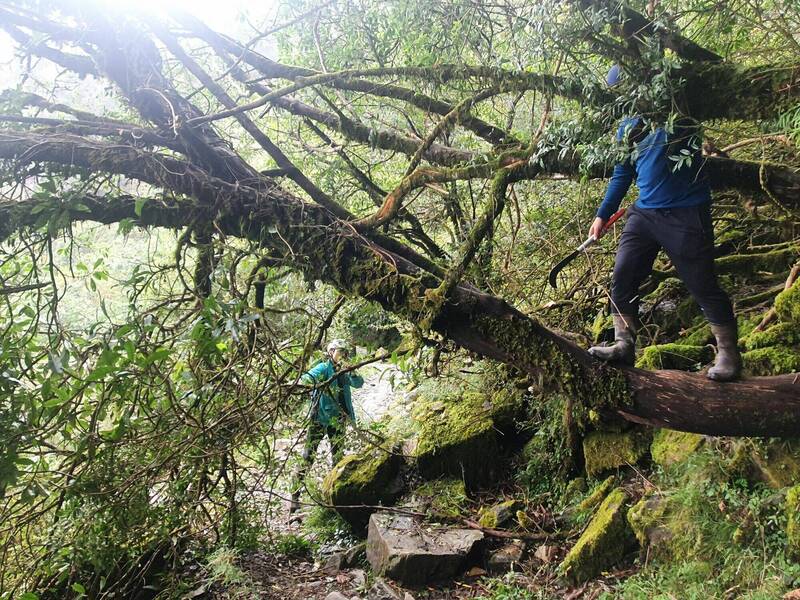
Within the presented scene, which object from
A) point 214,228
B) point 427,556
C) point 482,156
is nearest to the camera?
point 214,228

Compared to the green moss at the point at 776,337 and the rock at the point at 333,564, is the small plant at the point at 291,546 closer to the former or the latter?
the rock at the point at 333,564

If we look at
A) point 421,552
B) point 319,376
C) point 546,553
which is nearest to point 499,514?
point 546,553

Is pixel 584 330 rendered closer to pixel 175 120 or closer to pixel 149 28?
pixel 175 120

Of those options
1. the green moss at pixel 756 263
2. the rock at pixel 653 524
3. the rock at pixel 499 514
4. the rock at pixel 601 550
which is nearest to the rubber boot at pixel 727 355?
the rock at pixel 653 524

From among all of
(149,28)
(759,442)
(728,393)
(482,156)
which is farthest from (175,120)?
(759,442)

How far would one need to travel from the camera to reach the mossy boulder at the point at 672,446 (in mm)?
4166

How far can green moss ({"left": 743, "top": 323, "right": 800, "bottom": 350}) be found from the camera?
384cm

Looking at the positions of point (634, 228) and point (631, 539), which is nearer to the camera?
point (634, 228)

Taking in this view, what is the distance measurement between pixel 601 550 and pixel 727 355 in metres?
1.84

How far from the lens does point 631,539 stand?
4.14 metres

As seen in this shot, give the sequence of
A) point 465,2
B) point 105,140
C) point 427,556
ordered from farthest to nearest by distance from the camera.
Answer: point 427,556
point 465,2
point 105,140

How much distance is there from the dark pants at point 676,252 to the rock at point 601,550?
179 centimetres

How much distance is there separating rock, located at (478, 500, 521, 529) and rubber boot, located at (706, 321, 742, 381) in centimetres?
262

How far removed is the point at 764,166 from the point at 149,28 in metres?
4.54
